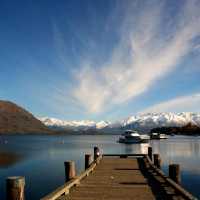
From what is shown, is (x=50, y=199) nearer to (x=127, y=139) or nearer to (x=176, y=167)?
(x=176, y=167)

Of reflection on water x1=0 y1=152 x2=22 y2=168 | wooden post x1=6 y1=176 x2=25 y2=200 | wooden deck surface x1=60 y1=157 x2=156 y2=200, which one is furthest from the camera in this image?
reflection on water x1=0 y1=152 x2=22 y2=168

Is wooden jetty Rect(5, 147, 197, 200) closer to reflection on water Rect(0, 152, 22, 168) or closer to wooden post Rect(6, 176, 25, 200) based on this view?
wooden post Rect(6, 176, 25, 200)

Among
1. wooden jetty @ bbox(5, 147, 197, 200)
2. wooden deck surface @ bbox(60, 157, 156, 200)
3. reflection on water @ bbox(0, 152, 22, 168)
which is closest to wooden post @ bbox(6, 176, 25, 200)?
wooden jetty @ bbox(5, 147, 197, 200)

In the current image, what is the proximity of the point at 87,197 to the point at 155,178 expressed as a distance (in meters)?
8.10

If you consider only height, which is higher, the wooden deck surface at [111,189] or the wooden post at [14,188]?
the wooden post at [14,188]

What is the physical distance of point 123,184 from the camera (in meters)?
20.0

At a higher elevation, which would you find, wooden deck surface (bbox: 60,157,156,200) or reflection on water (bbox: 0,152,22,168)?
wooden deck surface (bbox: 60,157,156,200)

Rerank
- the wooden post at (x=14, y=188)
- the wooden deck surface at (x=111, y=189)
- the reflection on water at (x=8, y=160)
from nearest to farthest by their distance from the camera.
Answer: the wooden post at (x=14, y=188) < the wooden deck surface at (x=111, y=189) < the reflection on water at (x=8, y=160)

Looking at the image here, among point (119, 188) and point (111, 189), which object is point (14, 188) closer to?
point (111, 189)

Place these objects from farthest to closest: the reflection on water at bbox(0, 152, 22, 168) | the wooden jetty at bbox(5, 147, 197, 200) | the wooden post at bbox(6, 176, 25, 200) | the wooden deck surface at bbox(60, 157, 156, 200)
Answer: the reflection on water at bbox(0, 152, 22, 168) → the wooden deck surface at bbox(60, 157, 156, 200) → the wooden jetty at bbox(5, 147, 197, 200) → the wooden post at bbox(6, 176, 25, 200)

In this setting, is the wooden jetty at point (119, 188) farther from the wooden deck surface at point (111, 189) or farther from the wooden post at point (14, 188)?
the wooden post at point (14, 188)

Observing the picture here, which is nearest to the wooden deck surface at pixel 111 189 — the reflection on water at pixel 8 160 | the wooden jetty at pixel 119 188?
the wooden jetty at pixel 119 188

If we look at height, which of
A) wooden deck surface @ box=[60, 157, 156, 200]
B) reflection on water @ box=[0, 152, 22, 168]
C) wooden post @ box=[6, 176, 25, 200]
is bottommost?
reflection on water @ box=[0, 152, 22, 168]

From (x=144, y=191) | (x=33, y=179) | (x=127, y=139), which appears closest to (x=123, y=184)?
(x=144, y=191)
